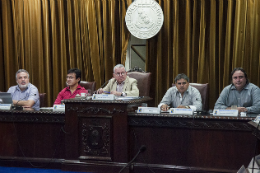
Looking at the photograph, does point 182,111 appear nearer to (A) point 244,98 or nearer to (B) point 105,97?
(B) point 105,97

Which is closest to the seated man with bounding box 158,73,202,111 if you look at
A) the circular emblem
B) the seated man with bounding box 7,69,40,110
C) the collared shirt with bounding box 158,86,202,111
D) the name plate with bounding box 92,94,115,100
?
the collared shirt with bounding box 158,86,202,111

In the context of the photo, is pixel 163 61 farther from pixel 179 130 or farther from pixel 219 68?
pixel 179 130

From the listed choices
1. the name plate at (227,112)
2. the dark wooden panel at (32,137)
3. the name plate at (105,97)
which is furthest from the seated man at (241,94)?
the dark wooden panel at (32,137)

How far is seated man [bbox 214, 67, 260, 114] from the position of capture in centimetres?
295

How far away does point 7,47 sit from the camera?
459 cm

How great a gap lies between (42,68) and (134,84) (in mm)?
1807

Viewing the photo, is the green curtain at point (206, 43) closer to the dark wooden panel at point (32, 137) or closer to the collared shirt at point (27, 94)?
the collared shirt at point (27, 94)

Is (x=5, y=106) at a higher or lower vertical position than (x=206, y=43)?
lower

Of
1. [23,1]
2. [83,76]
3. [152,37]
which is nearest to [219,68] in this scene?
[152,37]

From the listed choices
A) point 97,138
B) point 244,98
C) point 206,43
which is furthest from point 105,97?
point 206,43

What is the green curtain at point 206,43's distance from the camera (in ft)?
11.9

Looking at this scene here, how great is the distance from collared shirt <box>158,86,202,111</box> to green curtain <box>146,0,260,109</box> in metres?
0.74

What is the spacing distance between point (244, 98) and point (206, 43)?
1115mm

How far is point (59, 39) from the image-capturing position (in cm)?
443
